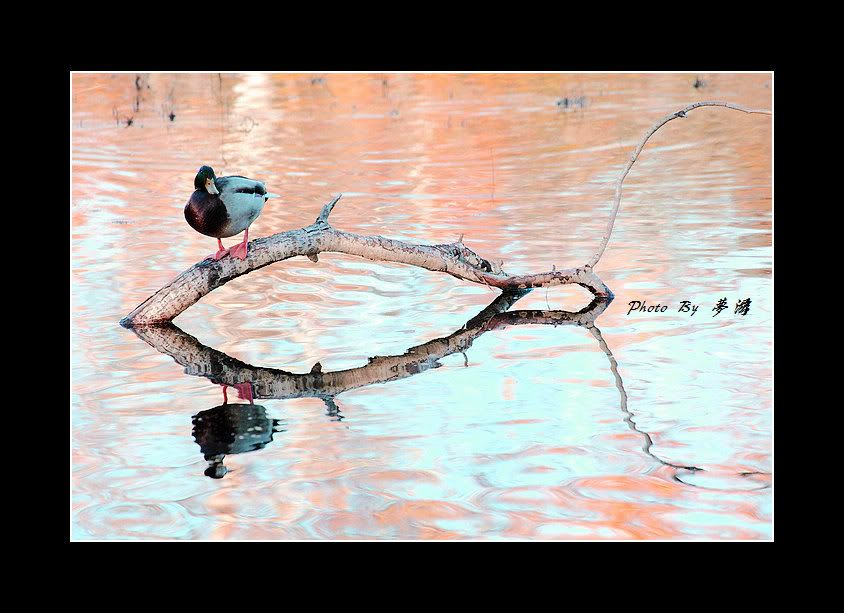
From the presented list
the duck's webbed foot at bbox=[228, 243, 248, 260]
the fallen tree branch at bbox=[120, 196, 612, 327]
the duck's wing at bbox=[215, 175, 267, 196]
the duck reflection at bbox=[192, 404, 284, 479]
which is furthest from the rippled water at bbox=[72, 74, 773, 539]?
the duck's wing at bbox=[215, 175, 267, 196]

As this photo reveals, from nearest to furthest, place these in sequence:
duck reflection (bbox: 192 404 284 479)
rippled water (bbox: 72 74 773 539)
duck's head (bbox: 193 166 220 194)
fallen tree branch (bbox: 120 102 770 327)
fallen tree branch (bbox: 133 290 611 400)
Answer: rippled water (bbox: 72 74 773 539), duck reflection (bbox: 192 404 284 479), fallen tree branch (bbox: 133 290 611 400), duck's head (bbox: 193 166 220 194), fallen tree branch (bbox: 120 102 770 327)

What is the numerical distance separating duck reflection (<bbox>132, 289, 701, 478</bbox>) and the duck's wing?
1144 mm

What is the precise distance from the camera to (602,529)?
486 cm

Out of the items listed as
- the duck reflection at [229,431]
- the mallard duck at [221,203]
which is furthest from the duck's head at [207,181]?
the duck reflection at [229,431]

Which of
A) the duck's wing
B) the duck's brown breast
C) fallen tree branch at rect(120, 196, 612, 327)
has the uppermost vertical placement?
the duck's wing

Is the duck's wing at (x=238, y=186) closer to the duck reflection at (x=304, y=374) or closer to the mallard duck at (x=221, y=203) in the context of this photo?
the mallard duck at (x=221, y=203)

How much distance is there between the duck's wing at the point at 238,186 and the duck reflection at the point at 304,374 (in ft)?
3.75

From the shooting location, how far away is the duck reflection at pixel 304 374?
19.6 feet

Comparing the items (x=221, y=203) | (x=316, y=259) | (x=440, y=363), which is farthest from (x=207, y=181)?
(x=440, y=363)

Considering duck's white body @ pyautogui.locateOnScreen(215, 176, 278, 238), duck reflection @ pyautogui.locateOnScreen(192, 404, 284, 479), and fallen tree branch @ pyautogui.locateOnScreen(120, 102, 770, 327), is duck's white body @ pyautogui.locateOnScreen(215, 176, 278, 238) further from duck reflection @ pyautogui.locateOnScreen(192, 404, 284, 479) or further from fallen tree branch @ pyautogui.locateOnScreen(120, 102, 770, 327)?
duck reflection @ pyautogui.locateOnScreen(192, 404, 284, 479)

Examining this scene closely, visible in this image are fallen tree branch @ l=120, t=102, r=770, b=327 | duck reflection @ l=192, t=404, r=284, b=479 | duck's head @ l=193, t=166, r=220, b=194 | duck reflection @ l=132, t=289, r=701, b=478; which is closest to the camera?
duck reflection @ l=192, t=404, r=284, b=479

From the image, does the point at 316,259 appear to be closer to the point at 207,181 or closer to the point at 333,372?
the point at 207,181

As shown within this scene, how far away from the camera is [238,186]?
7.43 metres

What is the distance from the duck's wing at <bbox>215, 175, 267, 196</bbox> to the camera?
738cm
